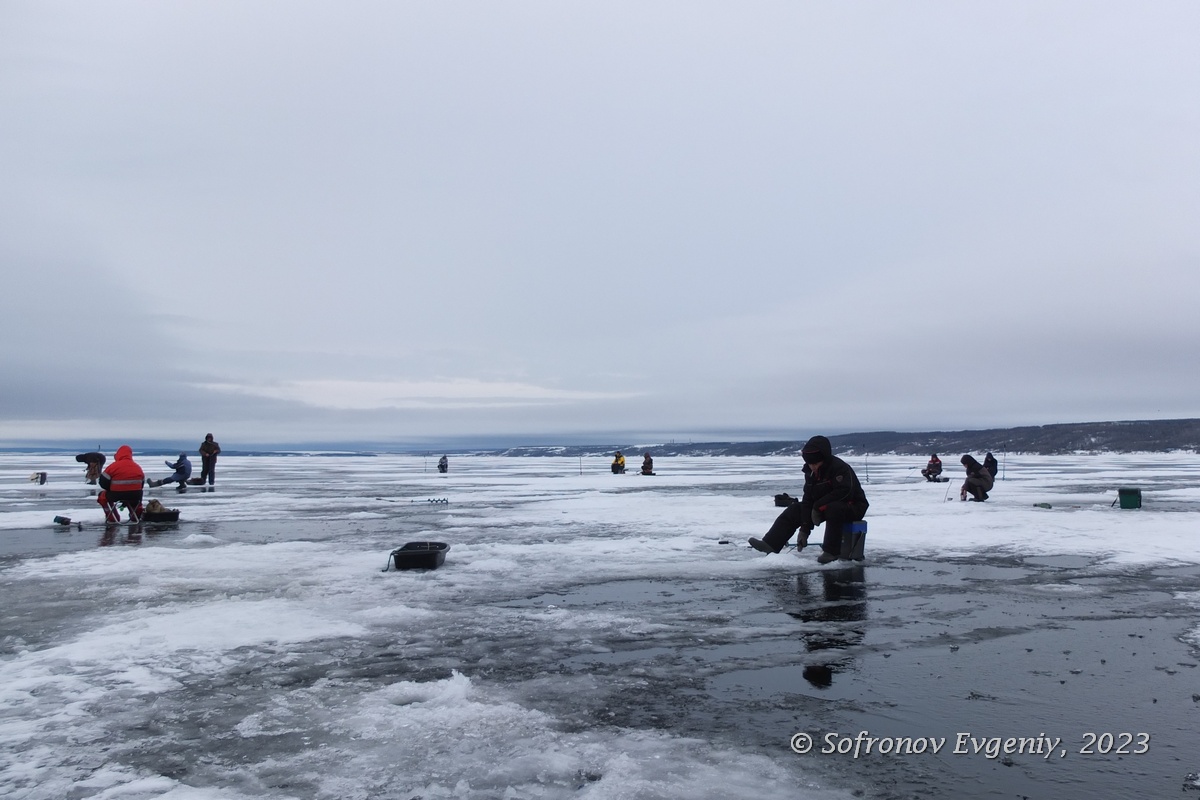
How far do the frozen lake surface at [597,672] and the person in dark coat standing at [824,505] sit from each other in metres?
0.36

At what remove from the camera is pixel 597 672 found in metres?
5.66

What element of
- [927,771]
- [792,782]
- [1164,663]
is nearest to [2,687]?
[792,782]

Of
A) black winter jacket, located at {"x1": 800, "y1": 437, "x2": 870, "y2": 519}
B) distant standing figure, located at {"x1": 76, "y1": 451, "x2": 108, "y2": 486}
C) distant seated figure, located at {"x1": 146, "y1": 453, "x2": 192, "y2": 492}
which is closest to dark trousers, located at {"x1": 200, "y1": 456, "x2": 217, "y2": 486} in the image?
distant seated figure, located at {"x1": 146, "y1": 453, "x2": 192, "y2": 492}

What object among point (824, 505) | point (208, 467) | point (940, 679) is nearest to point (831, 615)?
point (940, 679)

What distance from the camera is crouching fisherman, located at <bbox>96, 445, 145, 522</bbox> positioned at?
1596 centimetres

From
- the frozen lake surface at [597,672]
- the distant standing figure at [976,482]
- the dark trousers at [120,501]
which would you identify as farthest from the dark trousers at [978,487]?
the dark trousers at [120,501]

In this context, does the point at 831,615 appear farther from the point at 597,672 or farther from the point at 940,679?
the point at 597,672

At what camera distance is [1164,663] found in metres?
5.70

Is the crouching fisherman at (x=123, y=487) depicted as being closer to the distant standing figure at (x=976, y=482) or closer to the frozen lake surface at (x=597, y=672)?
the frozen lake surface at (x=597, y=672)

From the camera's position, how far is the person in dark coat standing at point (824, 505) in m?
10.6

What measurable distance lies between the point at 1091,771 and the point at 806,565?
6718mm

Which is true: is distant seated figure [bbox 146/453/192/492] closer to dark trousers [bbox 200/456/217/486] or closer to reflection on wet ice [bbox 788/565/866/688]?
dark trousers [bbox 200/456/217/486]

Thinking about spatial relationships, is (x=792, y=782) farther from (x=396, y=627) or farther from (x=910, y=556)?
(x=910, y=556)

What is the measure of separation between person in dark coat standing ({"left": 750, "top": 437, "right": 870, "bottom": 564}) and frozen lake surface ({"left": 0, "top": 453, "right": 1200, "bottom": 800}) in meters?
0.36
